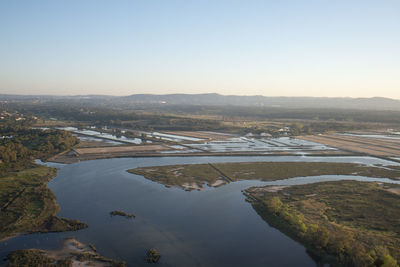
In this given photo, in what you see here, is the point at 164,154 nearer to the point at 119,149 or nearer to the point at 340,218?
the point at 119,149

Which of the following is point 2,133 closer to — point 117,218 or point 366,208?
point 117,218

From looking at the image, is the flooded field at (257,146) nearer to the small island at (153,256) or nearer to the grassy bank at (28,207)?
the grassy bank at (28,207)

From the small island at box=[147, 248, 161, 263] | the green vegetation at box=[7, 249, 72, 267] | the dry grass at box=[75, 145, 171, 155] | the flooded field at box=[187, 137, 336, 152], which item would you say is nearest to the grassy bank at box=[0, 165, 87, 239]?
the green vegetation at box=[7, 249, 72, 267]

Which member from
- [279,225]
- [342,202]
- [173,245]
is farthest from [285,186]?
[173,245]

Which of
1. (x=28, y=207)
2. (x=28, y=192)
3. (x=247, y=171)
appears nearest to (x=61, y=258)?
(x=28, y=207)

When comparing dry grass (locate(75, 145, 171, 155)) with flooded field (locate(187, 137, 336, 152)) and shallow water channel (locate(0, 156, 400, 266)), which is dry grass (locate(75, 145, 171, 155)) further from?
shallow water channel (locate(0, 156, 400, 266))
